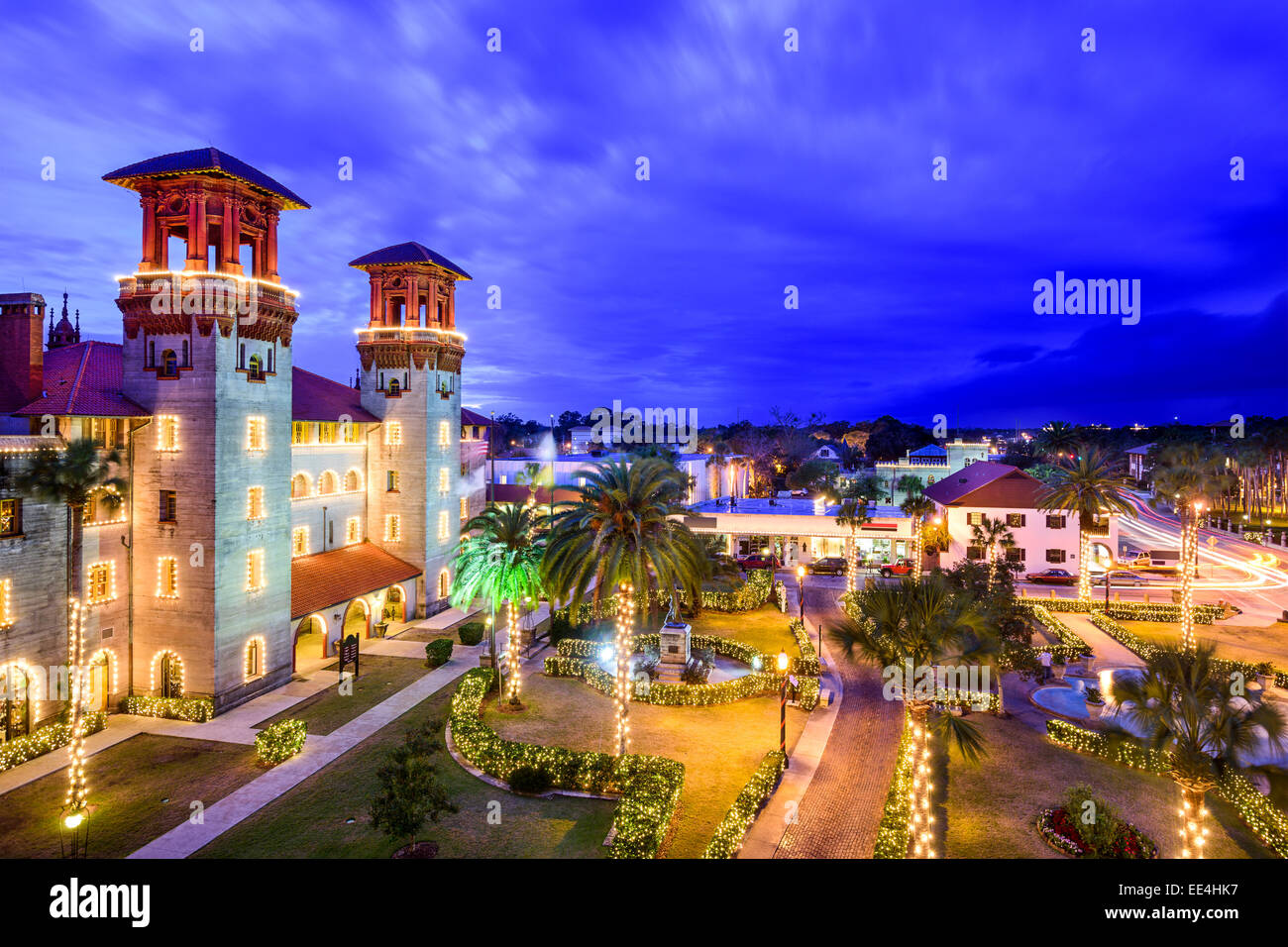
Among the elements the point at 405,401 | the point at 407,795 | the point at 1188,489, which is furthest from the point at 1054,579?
the point at 407,795

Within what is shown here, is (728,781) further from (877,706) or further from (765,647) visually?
(765,647)

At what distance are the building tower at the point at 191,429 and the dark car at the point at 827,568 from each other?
46.3 m

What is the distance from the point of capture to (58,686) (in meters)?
24.9

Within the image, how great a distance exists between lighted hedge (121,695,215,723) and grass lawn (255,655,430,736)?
96.1 inches

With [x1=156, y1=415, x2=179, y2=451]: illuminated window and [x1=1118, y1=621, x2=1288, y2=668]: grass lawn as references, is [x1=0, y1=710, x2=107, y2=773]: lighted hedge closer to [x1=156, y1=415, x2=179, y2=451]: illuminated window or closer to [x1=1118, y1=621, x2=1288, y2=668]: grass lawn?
[x1=156, y1=415, x2=179, y2=451]: illuminated window

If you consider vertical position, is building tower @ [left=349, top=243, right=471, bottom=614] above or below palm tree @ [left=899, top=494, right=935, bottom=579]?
above

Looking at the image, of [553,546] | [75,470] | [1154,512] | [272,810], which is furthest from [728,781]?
[1154,512]

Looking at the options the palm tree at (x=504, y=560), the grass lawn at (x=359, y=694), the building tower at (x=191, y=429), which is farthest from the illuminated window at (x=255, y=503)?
the palm tree at (x=504, y=560)

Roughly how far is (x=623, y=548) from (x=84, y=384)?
2396cm

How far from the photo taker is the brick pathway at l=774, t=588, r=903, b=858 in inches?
740

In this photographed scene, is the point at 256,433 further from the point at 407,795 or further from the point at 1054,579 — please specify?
the point at 1054,579

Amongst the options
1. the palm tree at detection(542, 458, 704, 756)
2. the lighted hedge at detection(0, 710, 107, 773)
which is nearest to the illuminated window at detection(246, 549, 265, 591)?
the lighted hedge at detection(0, 710, 107, 773)

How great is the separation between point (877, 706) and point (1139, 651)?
1806 centimetres

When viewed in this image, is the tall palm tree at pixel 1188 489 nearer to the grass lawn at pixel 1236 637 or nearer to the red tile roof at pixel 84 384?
the grass lawn at pixel 1236 637
